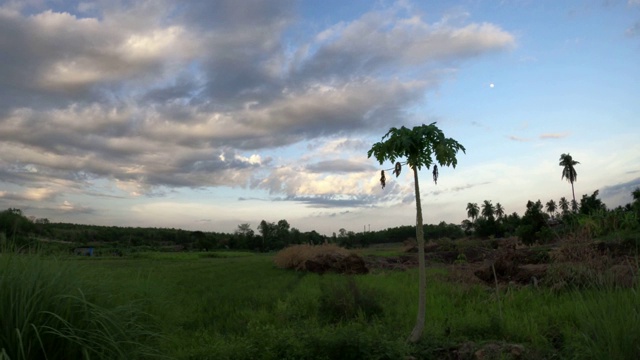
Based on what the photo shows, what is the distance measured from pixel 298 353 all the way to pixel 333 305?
15.1ft

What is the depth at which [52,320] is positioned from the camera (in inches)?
200

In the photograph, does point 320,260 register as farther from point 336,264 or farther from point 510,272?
point 510,272

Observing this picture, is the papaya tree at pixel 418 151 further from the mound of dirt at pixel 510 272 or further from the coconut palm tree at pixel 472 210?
the coconut palm tree at pixel 472 210

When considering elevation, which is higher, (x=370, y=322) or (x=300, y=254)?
(x=300, y=254)

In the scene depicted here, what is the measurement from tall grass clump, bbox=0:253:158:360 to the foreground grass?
3.91 ft

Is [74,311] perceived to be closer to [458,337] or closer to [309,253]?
[458,337]

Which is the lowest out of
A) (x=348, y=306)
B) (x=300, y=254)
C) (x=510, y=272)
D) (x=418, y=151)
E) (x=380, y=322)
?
(x=380, y=322)

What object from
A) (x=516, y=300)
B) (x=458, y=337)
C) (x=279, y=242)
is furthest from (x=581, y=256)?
(x=279, y=242)

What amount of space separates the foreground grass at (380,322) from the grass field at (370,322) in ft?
0.07

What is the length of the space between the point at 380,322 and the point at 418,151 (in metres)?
4.30

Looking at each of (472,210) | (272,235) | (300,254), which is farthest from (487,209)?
(300,254)

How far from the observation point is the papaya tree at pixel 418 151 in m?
7.64

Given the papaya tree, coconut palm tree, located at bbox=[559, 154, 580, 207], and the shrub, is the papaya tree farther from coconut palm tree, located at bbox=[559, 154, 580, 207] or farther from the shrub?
coconut palm tree, located at bbox=[559, 154, 580, 207]

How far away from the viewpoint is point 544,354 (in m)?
7.70
